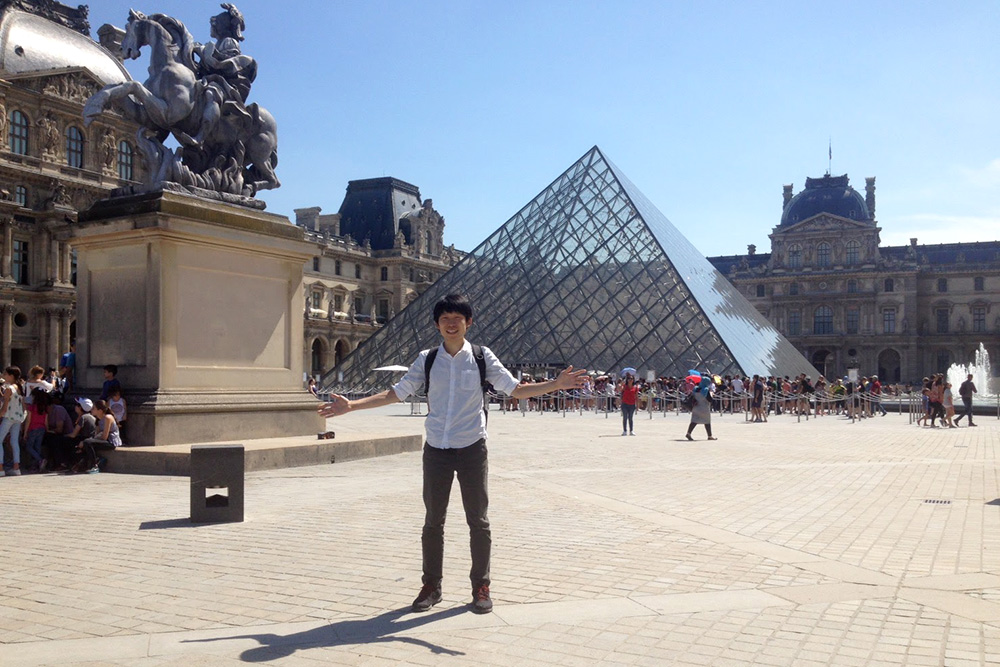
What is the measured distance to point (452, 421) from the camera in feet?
13.3

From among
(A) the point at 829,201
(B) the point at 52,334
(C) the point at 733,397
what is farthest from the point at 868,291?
(B) the point at 52,334

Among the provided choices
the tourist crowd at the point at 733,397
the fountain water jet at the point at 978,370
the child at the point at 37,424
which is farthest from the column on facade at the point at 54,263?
the fountain water jet at the point at 978,370

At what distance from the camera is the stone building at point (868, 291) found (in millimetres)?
73750

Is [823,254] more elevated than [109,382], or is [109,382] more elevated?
[823,254]

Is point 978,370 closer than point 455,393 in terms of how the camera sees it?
No

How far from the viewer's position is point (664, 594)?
13.6ft

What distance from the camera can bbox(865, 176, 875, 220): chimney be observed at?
7881cm

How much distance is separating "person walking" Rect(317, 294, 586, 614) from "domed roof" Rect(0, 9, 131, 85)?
39.5 metres

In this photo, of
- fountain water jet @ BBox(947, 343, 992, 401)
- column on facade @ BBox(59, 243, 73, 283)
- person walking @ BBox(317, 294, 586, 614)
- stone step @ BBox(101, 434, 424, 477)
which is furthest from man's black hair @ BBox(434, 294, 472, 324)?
fountain water jet @ BBox(947, 343, 992, 401)

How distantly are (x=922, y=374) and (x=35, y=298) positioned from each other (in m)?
62.0

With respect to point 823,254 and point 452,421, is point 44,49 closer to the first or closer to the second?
point 452,421

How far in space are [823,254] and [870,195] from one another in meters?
7.46

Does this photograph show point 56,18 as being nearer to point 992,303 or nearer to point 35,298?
point 35,298

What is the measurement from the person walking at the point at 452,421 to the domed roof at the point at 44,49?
3945cm
